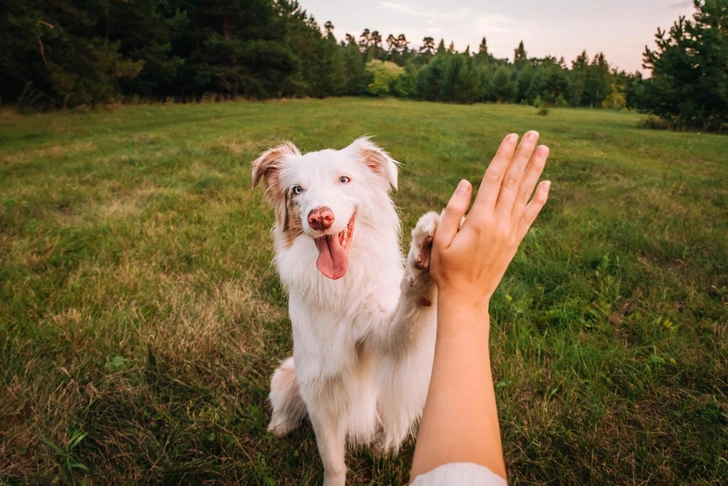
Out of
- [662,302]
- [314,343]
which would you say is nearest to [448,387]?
[314,343]

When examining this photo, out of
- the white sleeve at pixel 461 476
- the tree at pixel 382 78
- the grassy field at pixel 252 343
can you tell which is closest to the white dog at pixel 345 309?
the grassy field at pixel 252 343

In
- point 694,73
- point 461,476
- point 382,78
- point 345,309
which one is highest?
point 382,78

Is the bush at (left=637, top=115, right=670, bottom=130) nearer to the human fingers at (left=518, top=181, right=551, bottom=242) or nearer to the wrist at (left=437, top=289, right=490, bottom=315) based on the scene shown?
the human fingers at (left=518, top=181, right=551, bottom=242)

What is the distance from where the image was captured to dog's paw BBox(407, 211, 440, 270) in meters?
1.23

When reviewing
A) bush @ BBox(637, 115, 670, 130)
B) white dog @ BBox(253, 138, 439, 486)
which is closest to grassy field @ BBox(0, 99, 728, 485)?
white dog @ BBox(253, 138, 439, 486)

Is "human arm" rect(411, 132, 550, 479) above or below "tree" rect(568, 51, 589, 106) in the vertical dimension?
below

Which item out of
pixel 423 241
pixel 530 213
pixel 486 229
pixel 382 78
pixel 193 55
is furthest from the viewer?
pixel 382 78

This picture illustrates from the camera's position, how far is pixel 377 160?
2316mm

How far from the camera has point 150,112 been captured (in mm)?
18438

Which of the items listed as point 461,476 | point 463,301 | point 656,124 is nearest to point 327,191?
point 463,301

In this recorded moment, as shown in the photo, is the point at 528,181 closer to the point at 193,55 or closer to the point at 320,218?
the point at 320,218

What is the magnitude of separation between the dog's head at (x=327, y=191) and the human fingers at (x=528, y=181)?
3.04 feet

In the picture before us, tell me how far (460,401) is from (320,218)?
110 centimetres

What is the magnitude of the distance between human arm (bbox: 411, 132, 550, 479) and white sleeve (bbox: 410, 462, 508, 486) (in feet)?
0.05
